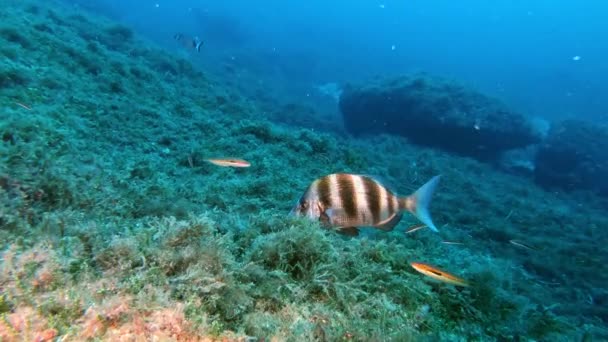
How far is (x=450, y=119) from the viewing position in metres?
16.6

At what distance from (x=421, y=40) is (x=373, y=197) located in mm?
109434

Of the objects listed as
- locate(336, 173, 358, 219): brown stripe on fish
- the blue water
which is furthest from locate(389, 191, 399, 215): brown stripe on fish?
the blue water

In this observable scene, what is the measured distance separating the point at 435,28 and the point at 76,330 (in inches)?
5253

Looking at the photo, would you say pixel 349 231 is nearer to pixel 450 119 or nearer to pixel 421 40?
pixel 450 119

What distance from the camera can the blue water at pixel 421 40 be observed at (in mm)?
42625

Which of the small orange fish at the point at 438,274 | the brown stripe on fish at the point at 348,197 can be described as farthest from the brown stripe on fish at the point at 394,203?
the small orange fish at the point at 438,274

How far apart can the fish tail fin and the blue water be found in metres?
18.5

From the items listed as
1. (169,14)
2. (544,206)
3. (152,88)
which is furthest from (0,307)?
(169,14)

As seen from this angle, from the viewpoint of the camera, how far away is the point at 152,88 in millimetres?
10578

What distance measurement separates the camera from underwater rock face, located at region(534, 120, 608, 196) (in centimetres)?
1628

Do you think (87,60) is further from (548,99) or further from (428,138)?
(548,99)

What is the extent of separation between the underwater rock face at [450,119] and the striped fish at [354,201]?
49.1ft

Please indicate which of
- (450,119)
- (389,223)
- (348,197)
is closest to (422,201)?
(389,223)

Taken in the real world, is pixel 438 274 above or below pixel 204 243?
below
